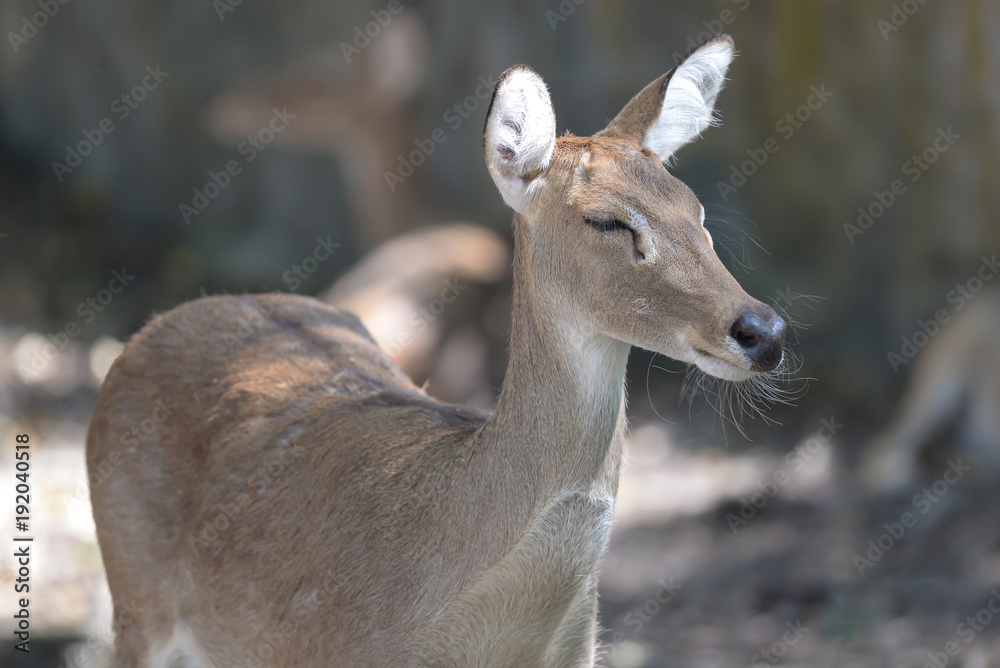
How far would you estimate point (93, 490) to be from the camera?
442cm

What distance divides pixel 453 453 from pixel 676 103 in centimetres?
125

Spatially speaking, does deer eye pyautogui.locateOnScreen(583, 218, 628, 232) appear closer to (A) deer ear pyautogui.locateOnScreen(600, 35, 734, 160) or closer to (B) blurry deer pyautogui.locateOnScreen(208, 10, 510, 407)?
(A) deer ear pyautogui.locateOnScreen(600, 35, 734, 160)

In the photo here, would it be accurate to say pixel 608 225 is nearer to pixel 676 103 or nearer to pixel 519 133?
pixel 519 133

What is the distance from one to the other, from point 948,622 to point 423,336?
405 cm

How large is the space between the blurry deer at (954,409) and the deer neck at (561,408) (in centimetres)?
465

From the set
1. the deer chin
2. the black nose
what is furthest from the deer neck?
the black nose

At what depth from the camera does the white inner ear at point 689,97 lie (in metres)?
3.45

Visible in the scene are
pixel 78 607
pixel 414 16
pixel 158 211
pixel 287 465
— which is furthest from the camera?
pixel 158 211

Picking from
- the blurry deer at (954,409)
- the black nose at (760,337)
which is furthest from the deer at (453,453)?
the blurry deer at (954,409)

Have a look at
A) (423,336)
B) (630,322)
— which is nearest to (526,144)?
(630,322)

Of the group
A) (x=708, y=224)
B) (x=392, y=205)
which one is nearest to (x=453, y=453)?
(x=708, y=224)

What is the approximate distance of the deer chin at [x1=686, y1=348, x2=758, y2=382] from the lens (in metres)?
2.83

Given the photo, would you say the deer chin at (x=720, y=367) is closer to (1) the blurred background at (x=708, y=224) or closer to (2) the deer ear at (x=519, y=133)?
(2) the deer ear at (x=519, y=133)

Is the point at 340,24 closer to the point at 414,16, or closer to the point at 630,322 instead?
the point at 414,16
